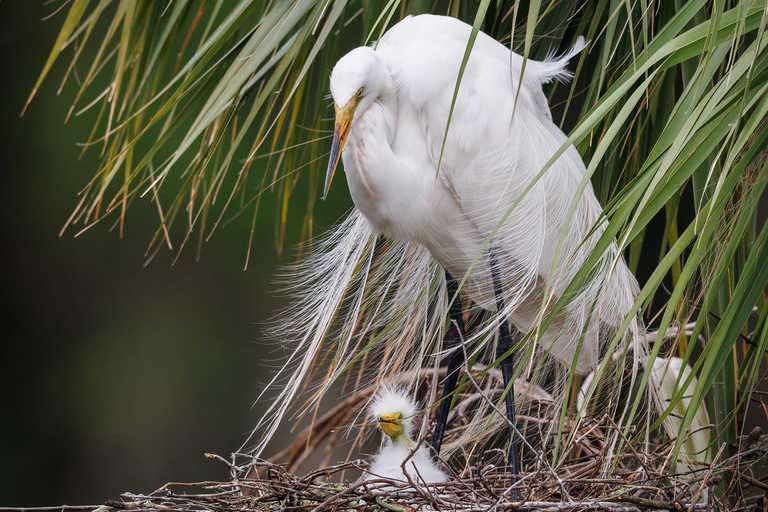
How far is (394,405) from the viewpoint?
1.37 metres

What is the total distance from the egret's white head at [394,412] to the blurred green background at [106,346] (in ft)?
7.31

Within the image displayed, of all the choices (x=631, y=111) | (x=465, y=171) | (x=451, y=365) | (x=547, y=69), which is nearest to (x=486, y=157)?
(x=465, y=171)

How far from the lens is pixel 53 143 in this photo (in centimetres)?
347

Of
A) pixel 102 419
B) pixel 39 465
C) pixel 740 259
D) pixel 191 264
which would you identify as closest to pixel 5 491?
pixel 39 465

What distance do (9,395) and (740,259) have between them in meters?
3.49

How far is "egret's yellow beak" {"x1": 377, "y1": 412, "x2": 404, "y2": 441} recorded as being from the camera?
1.31m

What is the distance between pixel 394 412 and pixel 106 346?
2772 millimetres

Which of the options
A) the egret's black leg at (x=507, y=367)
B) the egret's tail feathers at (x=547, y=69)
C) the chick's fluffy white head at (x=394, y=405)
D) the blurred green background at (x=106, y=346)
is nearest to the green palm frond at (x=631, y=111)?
the egret's tail feathers at (x=547, y=69)

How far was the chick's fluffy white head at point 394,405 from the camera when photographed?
4.45 feet

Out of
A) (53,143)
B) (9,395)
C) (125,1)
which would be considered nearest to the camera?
(125,1)

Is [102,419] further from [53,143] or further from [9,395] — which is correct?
[53,143]

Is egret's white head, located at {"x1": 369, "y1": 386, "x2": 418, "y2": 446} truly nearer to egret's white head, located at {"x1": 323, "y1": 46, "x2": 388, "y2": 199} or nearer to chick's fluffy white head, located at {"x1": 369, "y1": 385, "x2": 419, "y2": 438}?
chick's fluffy white head, located at {"x1": 369, "y1": 385, "x2": 419, "y2": 438}

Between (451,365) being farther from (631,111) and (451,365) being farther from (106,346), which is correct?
(106,346)

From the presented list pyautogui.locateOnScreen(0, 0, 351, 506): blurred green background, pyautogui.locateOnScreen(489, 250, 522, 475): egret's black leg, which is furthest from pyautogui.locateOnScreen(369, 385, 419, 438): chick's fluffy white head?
pyautogui.locateOnScreen(0, 0, 351, 506): blurred green background
